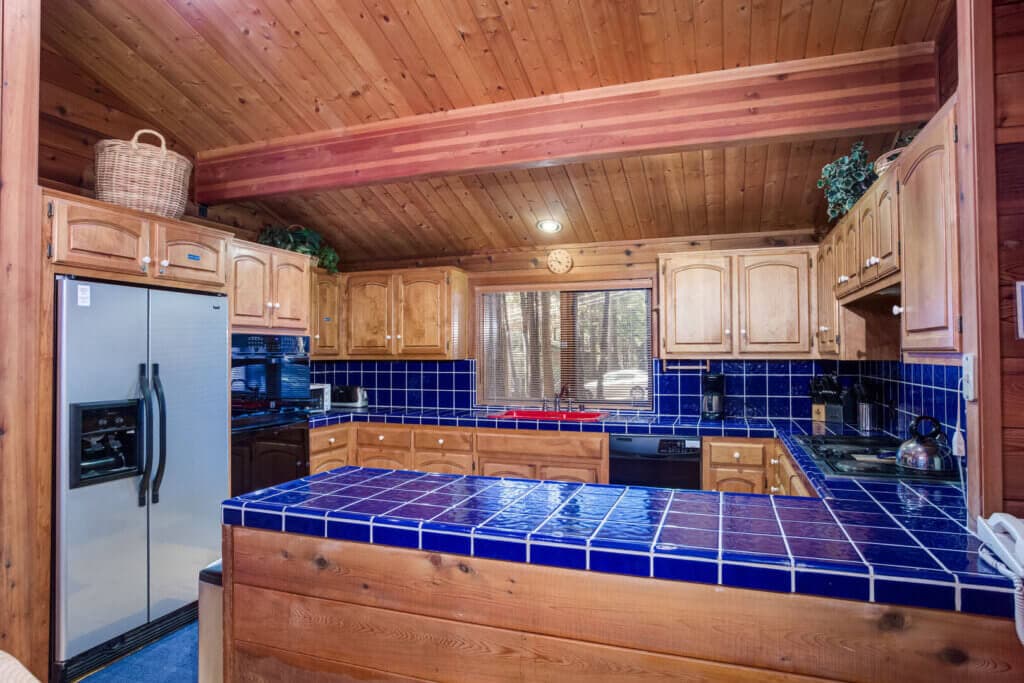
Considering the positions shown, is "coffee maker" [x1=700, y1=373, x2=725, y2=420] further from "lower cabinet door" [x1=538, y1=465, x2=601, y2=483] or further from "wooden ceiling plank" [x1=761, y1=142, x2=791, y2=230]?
"wooden ceiling plank" [x1=761, y1=142, x2=791, y2=230]

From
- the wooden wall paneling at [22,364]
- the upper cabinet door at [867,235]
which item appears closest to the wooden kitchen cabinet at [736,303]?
the upper cabinet door at [867,235]

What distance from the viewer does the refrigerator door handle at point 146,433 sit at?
8.63 ft

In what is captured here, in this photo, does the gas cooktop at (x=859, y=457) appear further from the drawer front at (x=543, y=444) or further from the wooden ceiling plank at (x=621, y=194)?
the wooden ceiling plank at (x=621, y=194)

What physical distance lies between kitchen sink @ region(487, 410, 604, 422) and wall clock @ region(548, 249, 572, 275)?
1.12m

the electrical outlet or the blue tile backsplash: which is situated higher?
the electrical outlet

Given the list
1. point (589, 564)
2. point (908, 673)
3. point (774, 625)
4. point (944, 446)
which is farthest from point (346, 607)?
point (944, 446)

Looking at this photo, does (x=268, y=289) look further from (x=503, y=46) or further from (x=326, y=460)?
(x=503, y=46)

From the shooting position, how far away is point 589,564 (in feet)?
4.38

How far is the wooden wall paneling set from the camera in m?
2.16

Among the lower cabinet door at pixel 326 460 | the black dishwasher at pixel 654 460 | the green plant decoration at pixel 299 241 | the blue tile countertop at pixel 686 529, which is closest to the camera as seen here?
the blue tile countertop at pixel 686 529

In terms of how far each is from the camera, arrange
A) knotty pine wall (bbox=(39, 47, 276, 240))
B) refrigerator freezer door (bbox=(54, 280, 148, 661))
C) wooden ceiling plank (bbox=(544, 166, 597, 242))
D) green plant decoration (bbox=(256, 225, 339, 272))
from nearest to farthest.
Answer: refrigerator freezer door (bbox=(54, 280, 148, 661)) < knotty pine wall (bbox=(39, 47, 276, 240)) < wooden ceiling plank (bbox=(544, 166, 597, 242)) < green plant decoration (bbox=(256, 225, 339, 272))

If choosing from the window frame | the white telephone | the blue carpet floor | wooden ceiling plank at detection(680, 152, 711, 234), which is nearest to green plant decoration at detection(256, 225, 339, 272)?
the window frame

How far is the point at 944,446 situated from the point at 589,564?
5.83 ft

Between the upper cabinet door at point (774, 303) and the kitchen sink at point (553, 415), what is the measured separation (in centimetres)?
114
